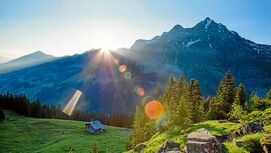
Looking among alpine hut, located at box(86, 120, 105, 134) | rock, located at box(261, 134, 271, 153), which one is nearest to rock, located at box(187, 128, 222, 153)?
rock, located at box(261, 134, 271, 153)

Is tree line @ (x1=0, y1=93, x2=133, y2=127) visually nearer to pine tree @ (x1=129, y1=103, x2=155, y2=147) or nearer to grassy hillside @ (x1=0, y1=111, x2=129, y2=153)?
grassy hillside @ (x1=0, y1=111, x2=129, y2=153)

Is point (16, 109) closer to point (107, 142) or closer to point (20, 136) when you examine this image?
point (20, 136)

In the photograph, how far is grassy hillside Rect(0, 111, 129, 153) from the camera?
88625 mm

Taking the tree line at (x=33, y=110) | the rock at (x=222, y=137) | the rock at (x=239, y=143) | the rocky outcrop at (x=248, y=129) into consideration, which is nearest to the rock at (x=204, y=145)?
the rock at (x=239, y=143)

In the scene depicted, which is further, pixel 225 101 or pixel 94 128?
pixel 94 128

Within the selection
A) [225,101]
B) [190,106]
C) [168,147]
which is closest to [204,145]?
[168,147]

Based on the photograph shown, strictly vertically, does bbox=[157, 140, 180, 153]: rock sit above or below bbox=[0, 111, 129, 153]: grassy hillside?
above

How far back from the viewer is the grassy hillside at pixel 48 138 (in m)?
88.6

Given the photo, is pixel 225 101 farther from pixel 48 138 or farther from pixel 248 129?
pixel 48 138

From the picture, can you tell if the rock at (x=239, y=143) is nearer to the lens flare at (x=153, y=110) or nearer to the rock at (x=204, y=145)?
the rock at (x=204, y=145)

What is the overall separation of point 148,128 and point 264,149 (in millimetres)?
48043

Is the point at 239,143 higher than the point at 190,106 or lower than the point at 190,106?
lower

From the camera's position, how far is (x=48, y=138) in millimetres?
109812

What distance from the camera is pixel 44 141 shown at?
10506cm
